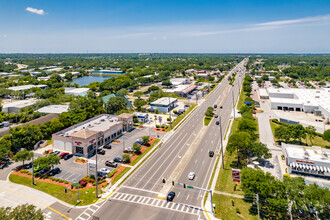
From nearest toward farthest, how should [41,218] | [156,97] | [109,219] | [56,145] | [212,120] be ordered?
[41,218] < [109,219] < [56,145] < [212,120] < [156,97]

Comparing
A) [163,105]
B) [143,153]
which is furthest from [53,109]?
[143,153]

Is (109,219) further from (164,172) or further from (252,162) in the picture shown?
(252,162)

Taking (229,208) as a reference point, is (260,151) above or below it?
above

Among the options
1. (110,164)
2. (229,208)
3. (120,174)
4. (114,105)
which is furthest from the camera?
(114,105)

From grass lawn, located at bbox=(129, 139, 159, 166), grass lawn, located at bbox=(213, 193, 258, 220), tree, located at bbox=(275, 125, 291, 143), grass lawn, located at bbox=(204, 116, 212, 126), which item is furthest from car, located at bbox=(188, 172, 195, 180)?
grass lawn, located at bbox=(204, 116, 212, 126)

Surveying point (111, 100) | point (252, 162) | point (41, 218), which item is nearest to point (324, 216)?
point (252, 162)

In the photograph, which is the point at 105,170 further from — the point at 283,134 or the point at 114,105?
the point at 283,134
